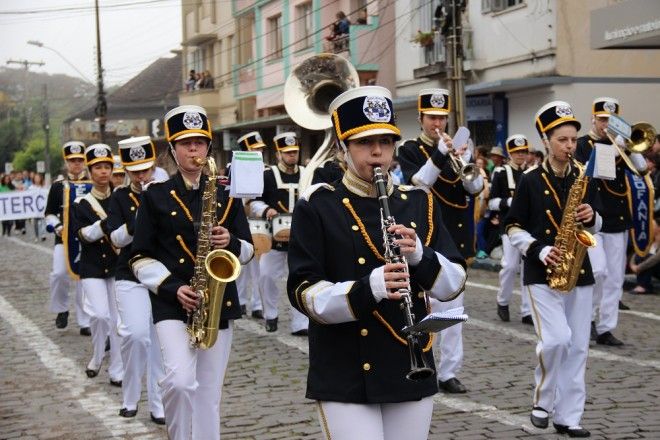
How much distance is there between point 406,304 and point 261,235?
26.6ft

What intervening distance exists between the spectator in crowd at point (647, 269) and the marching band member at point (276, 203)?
5.23 meters

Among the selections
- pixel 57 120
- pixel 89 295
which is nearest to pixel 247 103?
pixel 89 295

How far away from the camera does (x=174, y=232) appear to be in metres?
6.58

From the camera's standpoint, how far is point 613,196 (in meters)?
11.7

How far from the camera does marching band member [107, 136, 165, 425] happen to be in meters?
8.25

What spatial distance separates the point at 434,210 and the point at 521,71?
19.9m

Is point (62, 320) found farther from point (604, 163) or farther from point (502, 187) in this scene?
point (604, 163)

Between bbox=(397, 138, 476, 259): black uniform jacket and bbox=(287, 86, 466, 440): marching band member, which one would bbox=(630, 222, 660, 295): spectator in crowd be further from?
bbox=(287, 86, 466, 440): marching band member

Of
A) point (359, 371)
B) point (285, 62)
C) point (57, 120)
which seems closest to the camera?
point (359, 371)

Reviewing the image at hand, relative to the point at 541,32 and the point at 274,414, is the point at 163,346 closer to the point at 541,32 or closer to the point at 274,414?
the point at 274,414

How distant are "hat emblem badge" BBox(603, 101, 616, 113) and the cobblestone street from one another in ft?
7.96

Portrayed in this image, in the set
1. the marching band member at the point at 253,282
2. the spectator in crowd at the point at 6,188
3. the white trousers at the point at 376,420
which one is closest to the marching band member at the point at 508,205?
the marching band member at the point at 253,282

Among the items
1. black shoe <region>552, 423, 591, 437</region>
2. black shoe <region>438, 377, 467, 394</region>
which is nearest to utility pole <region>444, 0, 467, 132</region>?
black shoe <region>438, 377, 467, 394</region>

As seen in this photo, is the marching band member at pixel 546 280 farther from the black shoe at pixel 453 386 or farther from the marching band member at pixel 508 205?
the marching band member at pixel 508 205
